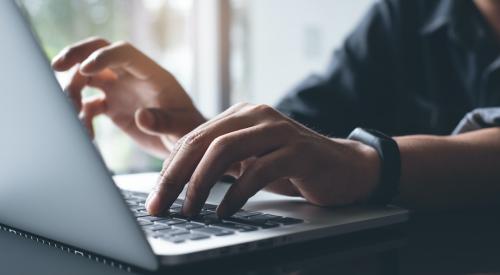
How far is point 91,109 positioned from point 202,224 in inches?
23.6

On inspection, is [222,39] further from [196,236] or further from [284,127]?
[196,236]

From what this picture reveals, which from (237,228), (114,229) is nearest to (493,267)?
(237,228)

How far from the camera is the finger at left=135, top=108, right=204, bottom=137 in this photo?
1.00 metres

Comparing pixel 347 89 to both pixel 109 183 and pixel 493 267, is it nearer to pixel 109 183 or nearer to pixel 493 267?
pixel 493 267

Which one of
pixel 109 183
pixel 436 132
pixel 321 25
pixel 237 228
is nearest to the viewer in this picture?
pixel 109 183

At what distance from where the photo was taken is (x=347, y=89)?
135 cm

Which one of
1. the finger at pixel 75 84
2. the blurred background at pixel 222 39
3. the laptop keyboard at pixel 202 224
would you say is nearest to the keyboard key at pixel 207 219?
the laptop keyboard at pixel 202 224

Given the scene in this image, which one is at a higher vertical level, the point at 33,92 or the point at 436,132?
the point at 33,92

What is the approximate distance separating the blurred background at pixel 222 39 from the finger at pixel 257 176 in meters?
1.60

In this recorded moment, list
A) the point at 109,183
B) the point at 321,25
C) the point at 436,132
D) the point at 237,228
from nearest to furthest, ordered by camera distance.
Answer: the point at 109,183
the point at 237,228
the point at 436,132
the point at 321,25

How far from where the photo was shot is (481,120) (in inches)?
38.1

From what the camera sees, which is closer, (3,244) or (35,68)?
(35,68)

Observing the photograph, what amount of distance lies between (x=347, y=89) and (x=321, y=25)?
3.43 feet

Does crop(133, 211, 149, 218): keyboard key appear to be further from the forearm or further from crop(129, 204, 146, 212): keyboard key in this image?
the forearm
